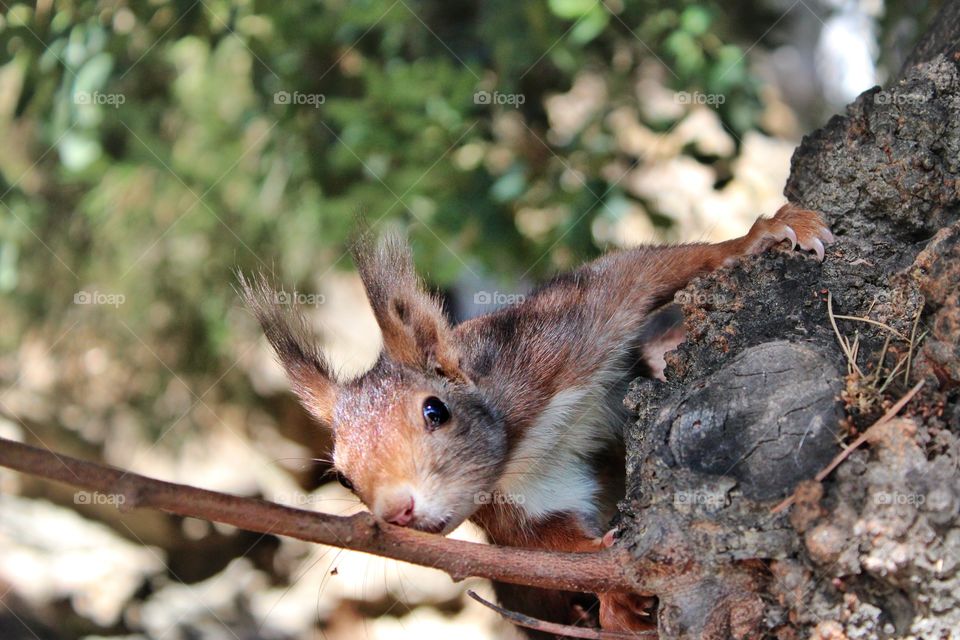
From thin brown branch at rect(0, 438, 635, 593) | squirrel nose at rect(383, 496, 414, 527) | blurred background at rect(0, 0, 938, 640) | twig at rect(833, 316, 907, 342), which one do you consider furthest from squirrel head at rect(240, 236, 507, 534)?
twig at rect(833, 316, 907, 342)

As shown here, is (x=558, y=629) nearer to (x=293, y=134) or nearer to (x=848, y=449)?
(x=848, y=449)

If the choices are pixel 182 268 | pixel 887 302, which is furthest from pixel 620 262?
pixel 182 268

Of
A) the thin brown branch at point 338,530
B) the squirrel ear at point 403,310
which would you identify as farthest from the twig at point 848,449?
the squirrel ear at point 403,310

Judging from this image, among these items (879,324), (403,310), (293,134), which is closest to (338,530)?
(403,310)

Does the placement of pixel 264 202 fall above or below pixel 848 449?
above

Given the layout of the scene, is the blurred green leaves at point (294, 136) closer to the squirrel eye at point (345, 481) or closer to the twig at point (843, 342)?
the squirrel eye at point (345, 481)

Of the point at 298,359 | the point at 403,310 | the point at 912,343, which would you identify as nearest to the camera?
the point at 912,343

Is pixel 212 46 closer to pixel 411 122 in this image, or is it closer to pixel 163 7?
pixel 163 7
